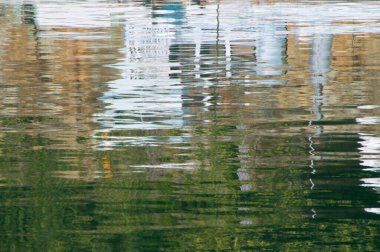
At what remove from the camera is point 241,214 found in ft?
34.0

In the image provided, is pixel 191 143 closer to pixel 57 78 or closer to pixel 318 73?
pixel 57 78

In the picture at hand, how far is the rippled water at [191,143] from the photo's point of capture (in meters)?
9.84

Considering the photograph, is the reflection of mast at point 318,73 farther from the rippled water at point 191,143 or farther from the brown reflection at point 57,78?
the brown reflection at point 57,78

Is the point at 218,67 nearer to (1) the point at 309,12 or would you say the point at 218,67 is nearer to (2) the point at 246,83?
(2) the point at 246,83

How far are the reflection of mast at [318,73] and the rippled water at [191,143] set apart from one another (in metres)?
0.04

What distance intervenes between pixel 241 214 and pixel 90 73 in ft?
42.4

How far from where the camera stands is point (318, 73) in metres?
23.0

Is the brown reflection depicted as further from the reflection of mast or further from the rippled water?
the reflection of mast

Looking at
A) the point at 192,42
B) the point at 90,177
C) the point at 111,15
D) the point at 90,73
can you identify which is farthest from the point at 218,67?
the point at 111,15

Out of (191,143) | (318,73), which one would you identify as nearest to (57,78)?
(318,73)

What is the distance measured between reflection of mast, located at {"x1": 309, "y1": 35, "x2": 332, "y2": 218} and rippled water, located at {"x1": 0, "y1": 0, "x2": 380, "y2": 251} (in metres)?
0.04

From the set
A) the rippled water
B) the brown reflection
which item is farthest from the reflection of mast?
the brown reflection

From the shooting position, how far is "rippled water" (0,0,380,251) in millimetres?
9836

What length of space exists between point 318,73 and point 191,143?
30.0ft
